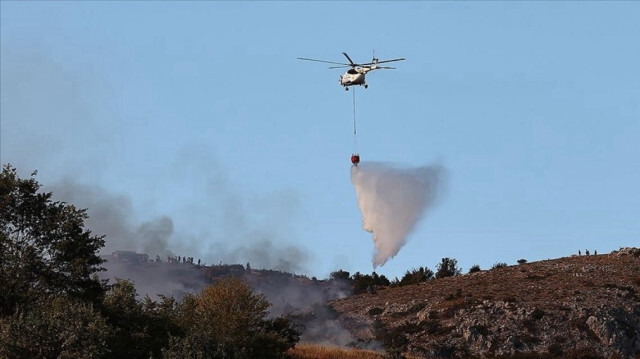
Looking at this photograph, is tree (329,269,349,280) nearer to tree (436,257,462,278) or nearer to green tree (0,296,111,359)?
tree (436,257,462,278)

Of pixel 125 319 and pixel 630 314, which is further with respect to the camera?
pixel 630 314

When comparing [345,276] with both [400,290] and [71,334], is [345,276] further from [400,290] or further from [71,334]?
[71,334]

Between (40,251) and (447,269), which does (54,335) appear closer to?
(40,251)

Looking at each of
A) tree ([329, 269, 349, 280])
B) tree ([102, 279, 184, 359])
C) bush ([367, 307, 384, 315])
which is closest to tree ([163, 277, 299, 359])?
tree ([102, 279, 184, 359])

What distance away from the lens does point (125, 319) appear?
68.9 meters

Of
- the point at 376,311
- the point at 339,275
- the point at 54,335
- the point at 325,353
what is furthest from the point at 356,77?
the point at 339,275

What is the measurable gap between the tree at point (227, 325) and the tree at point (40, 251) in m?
7.16

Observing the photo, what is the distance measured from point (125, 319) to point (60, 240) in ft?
21.2

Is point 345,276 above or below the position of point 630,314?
above

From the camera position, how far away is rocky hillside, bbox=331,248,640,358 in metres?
105

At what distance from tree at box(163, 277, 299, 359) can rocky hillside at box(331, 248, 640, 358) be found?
33.2 m

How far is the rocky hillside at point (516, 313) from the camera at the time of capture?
10494 centimetres

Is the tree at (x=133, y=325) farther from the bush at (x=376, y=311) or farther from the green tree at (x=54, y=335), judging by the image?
the bush at (x=376, y=311)

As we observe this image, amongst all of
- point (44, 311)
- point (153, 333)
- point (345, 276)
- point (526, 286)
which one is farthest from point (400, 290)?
point (44, 311)
